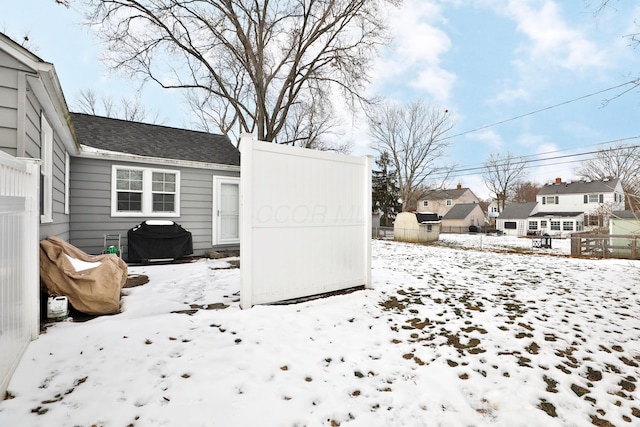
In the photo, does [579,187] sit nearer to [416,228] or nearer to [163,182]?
[416,228]

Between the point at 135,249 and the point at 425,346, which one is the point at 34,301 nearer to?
the point at 425,346

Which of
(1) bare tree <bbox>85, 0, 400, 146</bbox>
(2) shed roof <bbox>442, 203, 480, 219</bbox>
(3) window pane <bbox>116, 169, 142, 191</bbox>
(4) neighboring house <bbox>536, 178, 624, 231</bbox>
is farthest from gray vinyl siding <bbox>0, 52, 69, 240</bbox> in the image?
(2) shed roof <bbox>442, 203, 480, 219</bbox>

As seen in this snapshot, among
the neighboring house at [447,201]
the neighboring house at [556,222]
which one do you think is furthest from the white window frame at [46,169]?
the neighboring house at [447,201]

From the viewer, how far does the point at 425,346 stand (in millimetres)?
2879

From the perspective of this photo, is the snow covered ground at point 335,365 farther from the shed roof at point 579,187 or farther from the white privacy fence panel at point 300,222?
the shed roof at point 579,187

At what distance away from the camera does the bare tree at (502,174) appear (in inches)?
1361

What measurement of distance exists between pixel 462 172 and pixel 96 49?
30.4 meters

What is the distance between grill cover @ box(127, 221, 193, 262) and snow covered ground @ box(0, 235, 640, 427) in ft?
9.35

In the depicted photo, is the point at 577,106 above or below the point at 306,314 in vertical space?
above

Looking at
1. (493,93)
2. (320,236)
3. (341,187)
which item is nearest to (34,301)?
(320,236)

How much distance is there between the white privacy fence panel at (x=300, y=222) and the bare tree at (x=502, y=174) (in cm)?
3668

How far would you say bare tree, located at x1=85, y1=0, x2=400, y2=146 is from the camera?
9.89m

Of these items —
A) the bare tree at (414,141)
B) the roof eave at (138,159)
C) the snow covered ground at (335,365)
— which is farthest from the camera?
the bare tree at (414,141)

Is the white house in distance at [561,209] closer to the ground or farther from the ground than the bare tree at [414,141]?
closer to the ground
